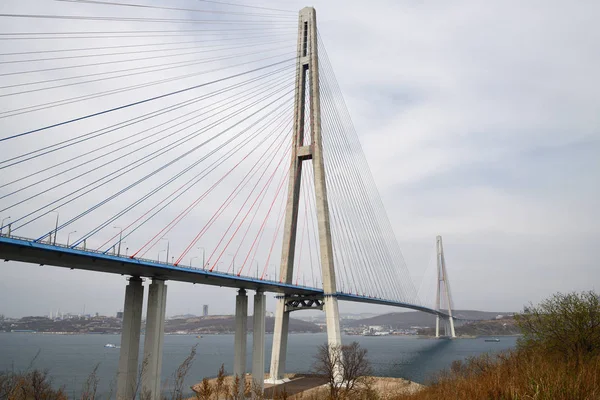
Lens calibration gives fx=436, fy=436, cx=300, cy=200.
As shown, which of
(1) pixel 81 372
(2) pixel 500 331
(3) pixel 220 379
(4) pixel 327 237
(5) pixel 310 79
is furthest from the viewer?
(2) pixel 500 331

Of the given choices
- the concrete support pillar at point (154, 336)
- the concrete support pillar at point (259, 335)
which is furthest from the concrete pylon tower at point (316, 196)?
the concrete support pillar at point (154, 336)

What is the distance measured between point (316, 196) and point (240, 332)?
1349cm

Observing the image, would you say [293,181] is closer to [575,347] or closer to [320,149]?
[320,149]

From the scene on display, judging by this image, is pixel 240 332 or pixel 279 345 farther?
pixel 279 345

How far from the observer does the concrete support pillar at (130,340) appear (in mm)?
24047

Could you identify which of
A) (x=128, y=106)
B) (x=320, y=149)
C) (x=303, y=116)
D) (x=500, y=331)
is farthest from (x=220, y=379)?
(x=500, y=331)

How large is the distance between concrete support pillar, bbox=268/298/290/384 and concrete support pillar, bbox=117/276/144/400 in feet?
50.5

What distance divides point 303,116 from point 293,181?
6751mm

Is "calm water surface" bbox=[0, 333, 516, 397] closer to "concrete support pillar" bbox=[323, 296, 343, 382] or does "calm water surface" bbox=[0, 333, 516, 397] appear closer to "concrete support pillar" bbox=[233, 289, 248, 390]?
"concrete support pillar" bbox=[323, 296, 343, 382]

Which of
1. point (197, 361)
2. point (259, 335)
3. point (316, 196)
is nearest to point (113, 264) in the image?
point (259, 335)

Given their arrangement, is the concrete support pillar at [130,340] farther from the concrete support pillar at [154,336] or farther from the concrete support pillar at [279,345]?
the concrete support pillar at [279,345]

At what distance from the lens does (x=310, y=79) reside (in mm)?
41750

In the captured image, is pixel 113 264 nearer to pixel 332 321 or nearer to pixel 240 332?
pixel 240 332

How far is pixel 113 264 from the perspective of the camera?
24.1 m
